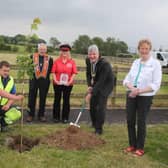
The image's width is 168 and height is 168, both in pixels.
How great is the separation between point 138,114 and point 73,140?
1.27 metres

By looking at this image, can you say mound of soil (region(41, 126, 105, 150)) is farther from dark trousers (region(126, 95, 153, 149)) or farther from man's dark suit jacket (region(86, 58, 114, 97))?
man's dark suit jacket (region(86, 58, 114, 97))

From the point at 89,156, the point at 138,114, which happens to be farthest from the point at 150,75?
the point at 89,156

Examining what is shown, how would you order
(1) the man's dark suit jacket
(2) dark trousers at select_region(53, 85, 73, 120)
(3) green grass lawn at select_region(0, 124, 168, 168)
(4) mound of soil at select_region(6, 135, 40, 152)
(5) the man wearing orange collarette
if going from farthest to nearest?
1. (2) dark trousers at select_region(53, 85, 73, 120)
2. (5) the man wearing orange collarette
3. (1) the man's dark suit jacket
4. (4) mound of soil at select_region(6, 135, 40, 152)
5. (3) green grass lawn at select_region(0, 124, 168, 168)

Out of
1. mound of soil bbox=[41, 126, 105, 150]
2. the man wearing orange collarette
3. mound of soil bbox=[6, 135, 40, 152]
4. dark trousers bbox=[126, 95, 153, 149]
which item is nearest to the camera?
dark trousers bbox=[126, 95, 153, 149]

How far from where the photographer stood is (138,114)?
593 cm

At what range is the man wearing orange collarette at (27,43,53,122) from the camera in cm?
789

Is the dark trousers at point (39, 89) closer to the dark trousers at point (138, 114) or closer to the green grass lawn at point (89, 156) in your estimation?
the green grass lawn at point (89, 156)

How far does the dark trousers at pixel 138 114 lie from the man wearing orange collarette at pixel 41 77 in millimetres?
2619

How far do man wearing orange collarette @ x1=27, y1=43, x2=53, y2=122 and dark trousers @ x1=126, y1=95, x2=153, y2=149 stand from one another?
8.59 ft

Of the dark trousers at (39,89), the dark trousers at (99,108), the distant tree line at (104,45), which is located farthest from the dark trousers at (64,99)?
the distant tree line at (104,45)

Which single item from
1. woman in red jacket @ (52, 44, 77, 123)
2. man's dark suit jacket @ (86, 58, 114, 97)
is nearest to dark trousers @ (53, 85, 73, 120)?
woman in red jacket @ (52, 44, 77, 123)

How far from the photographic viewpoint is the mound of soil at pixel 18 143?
607 cm

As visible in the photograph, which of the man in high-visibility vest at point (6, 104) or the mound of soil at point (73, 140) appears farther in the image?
the man in high-visibility vest at point (6, 104)

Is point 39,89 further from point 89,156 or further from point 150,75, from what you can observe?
point 150,75
